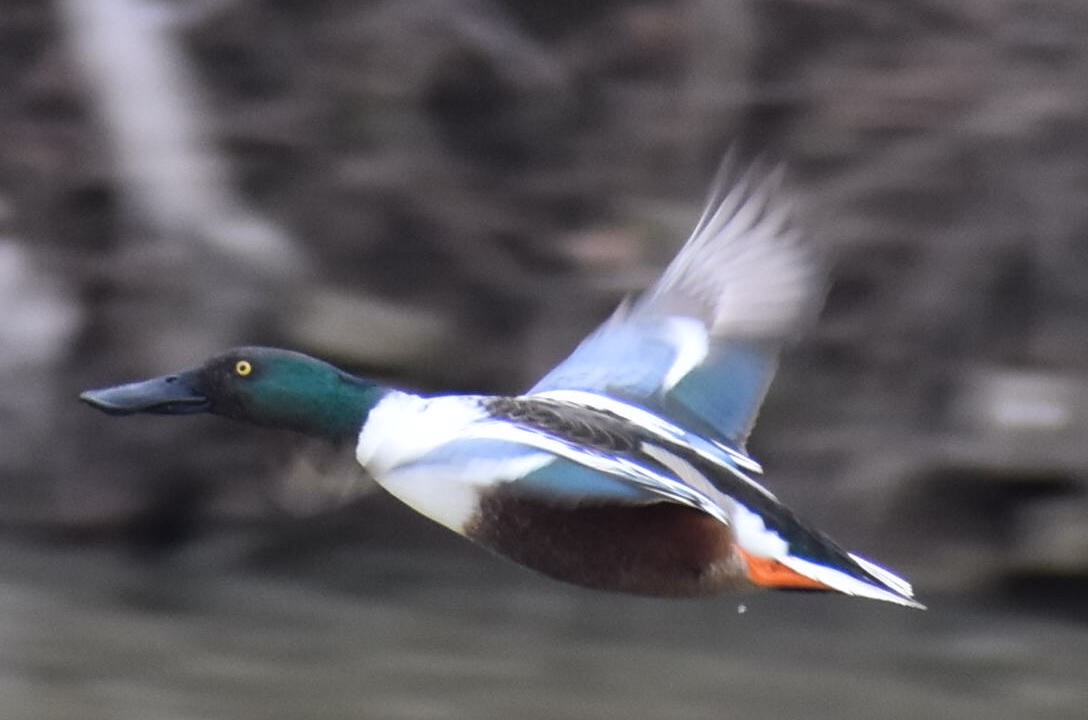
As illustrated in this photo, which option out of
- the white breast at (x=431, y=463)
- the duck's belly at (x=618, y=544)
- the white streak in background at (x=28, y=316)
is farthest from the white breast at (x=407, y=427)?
the white streak in background at (x=28, y=316)

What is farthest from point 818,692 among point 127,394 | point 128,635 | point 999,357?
point 127,394

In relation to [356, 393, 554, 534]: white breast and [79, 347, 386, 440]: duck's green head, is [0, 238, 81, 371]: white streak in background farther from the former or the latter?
[356, 393, 554, 534]: white breast

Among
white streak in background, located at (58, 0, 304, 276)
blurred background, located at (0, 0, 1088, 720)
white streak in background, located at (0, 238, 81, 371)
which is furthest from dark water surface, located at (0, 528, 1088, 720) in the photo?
white streak in background, located at (58, 0, 304, 276)

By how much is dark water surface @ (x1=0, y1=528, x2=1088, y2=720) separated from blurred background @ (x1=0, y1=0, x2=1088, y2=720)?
13 millimetres

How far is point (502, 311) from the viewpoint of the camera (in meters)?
6.34

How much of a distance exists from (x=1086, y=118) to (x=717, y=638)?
1773mm

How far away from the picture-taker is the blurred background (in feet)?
18.0

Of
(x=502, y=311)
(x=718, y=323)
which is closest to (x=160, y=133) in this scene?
(x=502, y=311)

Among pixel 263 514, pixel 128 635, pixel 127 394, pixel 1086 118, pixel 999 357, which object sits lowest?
pixel 127 394

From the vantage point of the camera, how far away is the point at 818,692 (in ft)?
17.4

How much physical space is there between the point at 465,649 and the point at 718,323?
97.2 inches

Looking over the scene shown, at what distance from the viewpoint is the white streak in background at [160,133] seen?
5715 mm

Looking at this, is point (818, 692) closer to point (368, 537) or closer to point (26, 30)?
point (368, 537)

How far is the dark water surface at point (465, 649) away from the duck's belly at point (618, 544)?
250 cm
